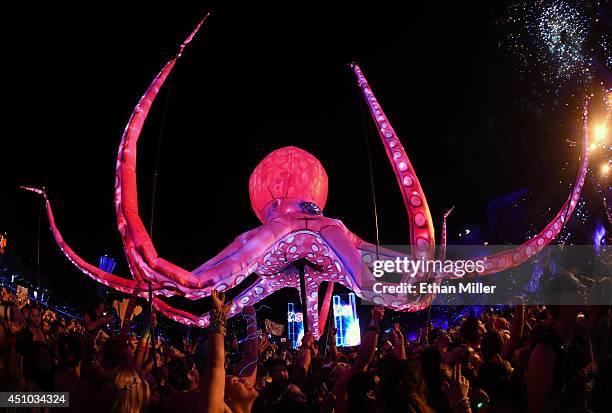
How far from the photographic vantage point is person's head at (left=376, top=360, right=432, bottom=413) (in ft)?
9.77

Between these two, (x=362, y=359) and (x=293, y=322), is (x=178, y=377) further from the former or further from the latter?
(x=293, y=322)

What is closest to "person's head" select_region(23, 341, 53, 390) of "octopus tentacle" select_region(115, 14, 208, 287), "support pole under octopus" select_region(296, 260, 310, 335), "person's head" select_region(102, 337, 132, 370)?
"person's head" select_region(102, 337, 132, 370)

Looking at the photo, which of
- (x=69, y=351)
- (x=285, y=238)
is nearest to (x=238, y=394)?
(x=69, y=351)

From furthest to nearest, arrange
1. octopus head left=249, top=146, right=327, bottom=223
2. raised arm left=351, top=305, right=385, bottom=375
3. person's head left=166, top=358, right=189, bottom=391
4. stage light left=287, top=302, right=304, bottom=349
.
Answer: stage light left=287, top=302, right=304, bottom=349
octopus head left=249, top=146, right=327, bottom=223
raised arm left=351, top=305, right=385, bottom=375
person's head left=166, top=358, right=189, bottom=391

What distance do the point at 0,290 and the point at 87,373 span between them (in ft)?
32.4

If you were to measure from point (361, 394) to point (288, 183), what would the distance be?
1100 cm

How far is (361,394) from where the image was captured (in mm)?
3430

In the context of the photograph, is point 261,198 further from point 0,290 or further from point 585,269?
point 585,269

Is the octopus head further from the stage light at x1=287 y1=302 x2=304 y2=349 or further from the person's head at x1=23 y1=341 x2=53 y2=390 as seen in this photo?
the stage light at x1=287 y1=302 x2=304 y2=349

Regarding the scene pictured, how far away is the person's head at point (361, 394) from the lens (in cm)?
339

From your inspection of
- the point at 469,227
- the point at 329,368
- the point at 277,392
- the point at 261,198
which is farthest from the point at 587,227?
the point at 277,392

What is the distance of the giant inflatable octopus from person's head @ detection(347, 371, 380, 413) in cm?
857

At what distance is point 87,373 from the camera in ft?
15.5

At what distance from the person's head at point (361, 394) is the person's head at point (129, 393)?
127 cm
